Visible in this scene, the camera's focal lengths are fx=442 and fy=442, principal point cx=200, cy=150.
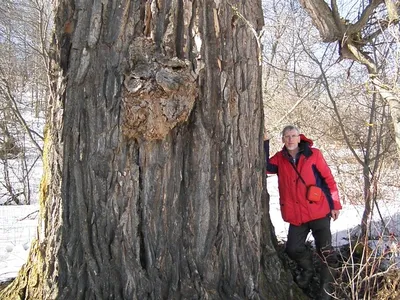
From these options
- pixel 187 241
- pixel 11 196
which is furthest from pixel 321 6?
pixel 11 196

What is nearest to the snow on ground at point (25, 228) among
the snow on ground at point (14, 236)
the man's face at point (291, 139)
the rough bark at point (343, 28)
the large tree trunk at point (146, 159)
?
the snow on ground at point (14, 236)

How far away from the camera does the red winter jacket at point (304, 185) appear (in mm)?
4113

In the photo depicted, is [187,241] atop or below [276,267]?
atop

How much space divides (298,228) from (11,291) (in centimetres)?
259

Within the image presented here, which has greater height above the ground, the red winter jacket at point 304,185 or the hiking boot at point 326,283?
the red winter jacket at point 304,185

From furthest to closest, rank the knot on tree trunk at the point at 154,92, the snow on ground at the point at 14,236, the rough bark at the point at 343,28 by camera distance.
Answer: the snow on ground at the point at 14,236 < the rough bark at the point at 343,28 < the knot on tree trunk at the point at 154,92

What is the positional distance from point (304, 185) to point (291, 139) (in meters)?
0.44

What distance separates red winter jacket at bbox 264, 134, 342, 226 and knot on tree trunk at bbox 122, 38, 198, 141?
131 cm

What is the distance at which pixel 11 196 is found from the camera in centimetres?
1034

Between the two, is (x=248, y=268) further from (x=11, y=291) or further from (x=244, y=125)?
(x=11, y=291)

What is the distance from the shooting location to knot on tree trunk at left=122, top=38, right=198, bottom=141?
9.49 ft

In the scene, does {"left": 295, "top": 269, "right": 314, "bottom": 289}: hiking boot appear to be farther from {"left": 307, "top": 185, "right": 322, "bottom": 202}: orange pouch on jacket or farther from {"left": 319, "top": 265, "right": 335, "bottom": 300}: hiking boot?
{"left": 307, "top": 185, "right": 322, "bottom": 202}: orange pouch on jacket

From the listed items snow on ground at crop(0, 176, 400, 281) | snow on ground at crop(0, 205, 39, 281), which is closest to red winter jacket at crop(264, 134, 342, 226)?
snow on ground at crop(0, 176, 400, 281)

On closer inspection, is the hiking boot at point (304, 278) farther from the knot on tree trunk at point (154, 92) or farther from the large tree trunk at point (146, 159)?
the knot on tree trunk at point (154, 92)
